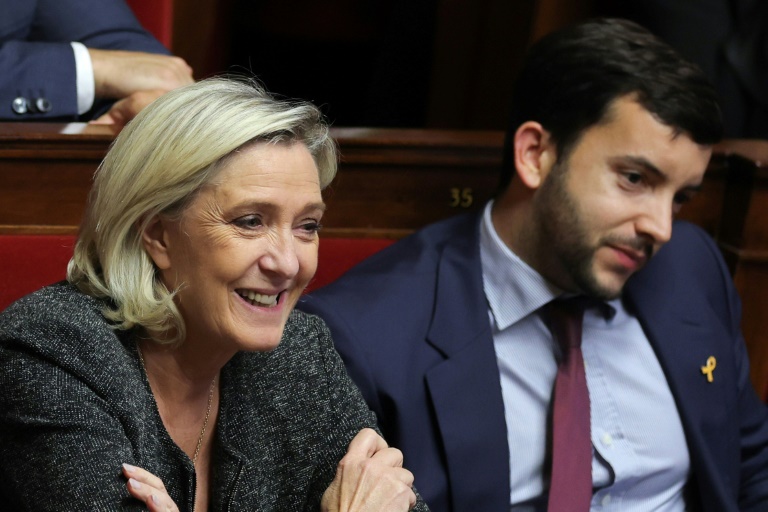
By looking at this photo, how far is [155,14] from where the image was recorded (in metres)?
2.29

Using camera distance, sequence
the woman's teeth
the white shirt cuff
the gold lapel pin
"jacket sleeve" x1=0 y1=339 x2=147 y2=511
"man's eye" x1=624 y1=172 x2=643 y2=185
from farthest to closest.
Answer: the white shirt cuff, the gold lapel pin, "man's eye" x1=624 y1=172 x2=643 y2=185, the woman's teeth, "jacket sleeve" x1=0 y1=339 x2=147 y2=511

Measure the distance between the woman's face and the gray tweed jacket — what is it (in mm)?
94

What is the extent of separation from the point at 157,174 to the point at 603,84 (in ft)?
2.21

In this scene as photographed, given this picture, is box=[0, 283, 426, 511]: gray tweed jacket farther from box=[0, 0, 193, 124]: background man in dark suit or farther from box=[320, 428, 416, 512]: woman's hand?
box=[0, 0, 193, 124]: background man in dark suit

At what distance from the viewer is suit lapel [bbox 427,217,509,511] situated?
140cm

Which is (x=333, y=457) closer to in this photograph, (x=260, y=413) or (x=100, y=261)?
(x=260, y=413)

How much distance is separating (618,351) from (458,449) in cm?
32

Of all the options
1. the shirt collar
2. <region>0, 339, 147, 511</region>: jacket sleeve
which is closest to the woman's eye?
<region>0, 339, 147, 511</region>: jacket sleeve

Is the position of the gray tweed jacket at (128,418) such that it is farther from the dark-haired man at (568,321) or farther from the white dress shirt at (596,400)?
the white dress shirt at (596,400)

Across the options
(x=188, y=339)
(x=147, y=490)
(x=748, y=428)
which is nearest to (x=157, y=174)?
(x=188, y=339)

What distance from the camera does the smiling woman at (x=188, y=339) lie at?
1.08 m

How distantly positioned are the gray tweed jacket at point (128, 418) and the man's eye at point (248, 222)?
0.17 metres

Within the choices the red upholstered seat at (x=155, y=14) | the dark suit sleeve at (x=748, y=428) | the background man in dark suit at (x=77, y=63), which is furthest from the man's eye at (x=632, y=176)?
the red upholstered seat at (x=155, y=14)

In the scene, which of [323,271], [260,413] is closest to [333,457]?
[260,413]
